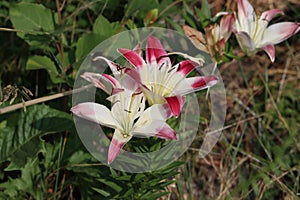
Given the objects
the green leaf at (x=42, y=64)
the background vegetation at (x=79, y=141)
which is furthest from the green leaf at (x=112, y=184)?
the green leaf at (x=42, y=64)

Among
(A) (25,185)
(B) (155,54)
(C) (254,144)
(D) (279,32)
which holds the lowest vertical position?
(C) (254,144)

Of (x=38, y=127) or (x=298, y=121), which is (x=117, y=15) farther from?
(x=298, y=121)

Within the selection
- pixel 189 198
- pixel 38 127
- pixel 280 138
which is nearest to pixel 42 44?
pixel 38 127

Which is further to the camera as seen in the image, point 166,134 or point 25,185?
point 25,185

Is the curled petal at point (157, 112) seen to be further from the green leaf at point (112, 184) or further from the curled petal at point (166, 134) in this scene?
the green leaf at point (112, 184)

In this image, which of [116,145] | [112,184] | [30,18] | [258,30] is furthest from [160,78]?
[30,18]

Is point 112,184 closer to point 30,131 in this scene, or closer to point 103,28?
point 30,131
